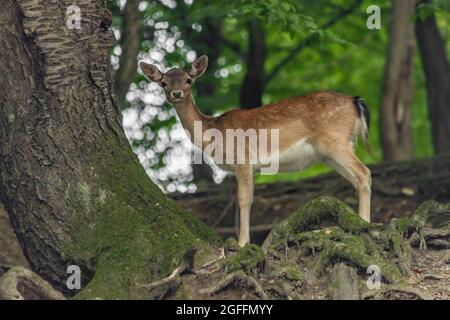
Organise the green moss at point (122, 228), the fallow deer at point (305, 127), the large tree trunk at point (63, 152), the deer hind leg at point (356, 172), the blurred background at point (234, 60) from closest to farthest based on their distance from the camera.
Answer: the green moss at point (122, 228) < the large tree trunk at point (63, 152) < the deer hind leg at point (356, 172) < the fallow deer at point (305, 127) < the blurred background at point (234, 60)

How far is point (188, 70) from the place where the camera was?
1107 cm

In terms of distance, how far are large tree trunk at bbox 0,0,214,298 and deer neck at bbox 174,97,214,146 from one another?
2361 millimetres

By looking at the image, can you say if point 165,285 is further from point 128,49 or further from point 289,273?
point 128,49

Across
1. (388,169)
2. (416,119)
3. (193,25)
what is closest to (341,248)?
(388,169)

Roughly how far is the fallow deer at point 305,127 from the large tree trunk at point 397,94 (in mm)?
4194

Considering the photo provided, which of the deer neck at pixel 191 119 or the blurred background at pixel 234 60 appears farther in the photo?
the blurred background at pixel 234 60

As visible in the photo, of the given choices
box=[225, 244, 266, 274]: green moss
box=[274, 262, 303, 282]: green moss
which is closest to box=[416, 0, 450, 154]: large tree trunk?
box=[274, 262, 303, 282]: green moss

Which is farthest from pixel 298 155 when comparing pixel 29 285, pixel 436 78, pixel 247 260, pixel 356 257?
pixel 436 78

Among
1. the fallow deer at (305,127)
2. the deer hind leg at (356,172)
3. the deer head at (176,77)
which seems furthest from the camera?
the fallow deer at (305,127)

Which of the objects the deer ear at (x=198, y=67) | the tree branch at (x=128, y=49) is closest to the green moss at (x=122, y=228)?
the deer ear at (x=198, y=67)

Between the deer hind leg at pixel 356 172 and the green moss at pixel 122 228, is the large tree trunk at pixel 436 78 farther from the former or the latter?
the green moss at pixel 122 228

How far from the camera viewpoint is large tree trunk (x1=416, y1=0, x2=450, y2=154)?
16438 millimetres

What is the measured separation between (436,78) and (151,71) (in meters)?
6.72

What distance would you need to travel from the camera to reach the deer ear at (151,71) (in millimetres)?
11039
